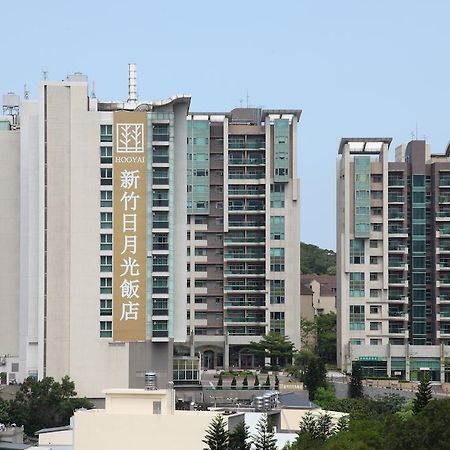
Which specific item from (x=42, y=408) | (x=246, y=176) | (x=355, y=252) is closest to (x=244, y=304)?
(x=355, y=252)

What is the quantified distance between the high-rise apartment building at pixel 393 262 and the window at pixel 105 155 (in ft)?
72.7

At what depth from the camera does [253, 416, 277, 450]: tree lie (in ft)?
154

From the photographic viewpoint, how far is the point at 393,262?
3691 inches

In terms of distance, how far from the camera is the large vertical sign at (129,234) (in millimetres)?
75938

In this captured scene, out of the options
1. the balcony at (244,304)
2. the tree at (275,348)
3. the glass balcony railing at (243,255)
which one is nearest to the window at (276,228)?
the glass balcony railing at (243,255)

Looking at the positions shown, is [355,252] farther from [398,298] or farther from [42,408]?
[42,408]

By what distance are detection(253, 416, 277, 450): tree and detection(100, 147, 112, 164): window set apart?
2695cm

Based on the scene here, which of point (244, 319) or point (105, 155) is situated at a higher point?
point (105, 155)

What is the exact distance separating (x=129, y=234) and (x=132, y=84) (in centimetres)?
957

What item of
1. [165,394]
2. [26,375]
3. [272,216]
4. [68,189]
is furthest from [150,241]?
[165,394]

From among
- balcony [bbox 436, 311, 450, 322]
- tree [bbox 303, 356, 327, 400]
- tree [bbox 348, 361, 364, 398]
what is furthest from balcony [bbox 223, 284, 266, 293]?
tree [bbox 348, 361, 364, 398]

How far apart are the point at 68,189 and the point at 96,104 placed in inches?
198

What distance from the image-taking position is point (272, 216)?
Result: 310 ft

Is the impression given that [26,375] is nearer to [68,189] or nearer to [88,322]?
[88,322]
